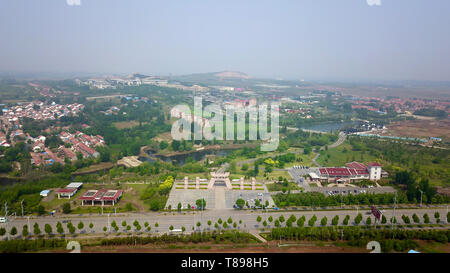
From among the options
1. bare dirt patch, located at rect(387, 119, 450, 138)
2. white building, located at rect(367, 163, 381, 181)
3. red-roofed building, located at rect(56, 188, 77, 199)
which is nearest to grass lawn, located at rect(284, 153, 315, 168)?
white building, located at rect(367, 163, 381, 181)

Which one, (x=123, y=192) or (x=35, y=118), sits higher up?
(x=35, y=118)

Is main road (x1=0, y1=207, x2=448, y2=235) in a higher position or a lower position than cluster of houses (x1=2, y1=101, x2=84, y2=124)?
lower

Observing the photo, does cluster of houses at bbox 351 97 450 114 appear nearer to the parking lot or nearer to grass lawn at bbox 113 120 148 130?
the parking lot

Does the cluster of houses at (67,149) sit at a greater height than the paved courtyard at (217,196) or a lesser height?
greater

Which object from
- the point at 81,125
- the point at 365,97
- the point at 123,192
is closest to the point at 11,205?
the point at 123,192

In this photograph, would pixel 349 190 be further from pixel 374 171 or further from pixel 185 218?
pixel 185 218

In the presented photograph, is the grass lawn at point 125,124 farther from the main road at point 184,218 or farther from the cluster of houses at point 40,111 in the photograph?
the main road at point 184,218

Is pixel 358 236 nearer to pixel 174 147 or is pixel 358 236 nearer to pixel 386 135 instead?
pixel 174 147

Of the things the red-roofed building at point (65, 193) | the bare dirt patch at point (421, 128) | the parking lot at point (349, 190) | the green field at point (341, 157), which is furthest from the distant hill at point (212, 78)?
the red-roofed building at point (65, 193)
